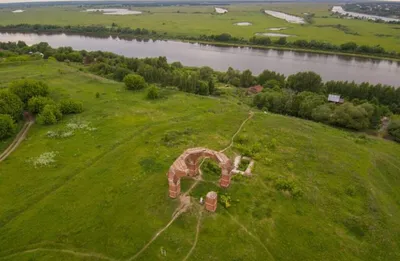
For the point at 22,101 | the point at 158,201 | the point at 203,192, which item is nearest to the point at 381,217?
the point at 203,192

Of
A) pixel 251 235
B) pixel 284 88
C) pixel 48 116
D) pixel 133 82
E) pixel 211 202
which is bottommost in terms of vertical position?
pixel 284 88

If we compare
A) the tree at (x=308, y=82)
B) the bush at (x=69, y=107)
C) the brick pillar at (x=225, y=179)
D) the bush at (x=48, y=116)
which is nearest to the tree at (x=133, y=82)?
the bush at (x=69, y=107)

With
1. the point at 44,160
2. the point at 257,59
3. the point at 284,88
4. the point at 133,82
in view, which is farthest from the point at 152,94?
the point at 257,59

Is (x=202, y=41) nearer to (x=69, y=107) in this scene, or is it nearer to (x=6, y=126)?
→ (x=69, y=107)

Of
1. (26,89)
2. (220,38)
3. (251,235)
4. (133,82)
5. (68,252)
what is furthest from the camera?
(220,38)

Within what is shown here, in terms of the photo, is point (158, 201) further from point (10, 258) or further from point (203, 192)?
point (10, 258)

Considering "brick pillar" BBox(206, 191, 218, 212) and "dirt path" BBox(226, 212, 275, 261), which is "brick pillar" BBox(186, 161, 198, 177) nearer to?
"brick pillar" BBox(206, 191, 218, 212)
